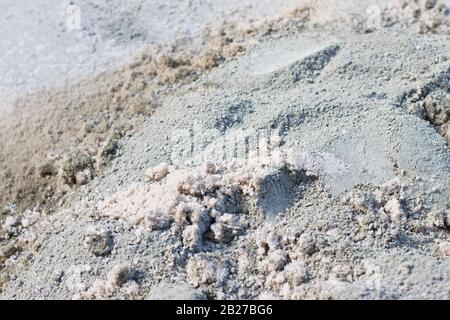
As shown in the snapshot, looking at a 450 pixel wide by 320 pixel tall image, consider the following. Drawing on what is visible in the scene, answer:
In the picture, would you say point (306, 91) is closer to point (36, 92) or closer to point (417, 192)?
point (417, 192)

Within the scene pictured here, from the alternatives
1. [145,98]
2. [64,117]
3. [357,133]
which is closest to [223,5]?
[145,98]

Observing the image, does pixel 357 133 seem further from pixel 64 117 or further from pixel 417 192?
pixel 64 117

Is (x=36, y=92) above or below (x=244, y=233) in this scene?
above

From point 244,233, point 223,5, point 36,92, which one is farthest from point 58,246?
point 223,5
